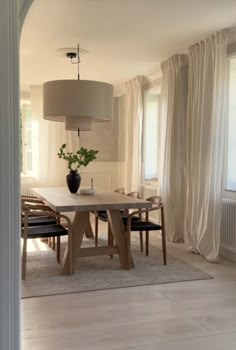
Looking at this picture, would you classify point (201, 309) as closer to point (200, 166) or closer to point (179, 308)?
point (179, 308)

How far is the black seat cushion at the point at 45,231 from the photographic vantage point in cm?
357

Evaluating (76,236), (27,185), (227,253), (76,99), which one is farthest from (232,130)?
(27,185)

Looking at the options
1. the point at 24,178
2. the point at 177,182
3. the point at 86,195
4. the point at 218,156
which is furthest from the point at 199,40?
the point at 24,178

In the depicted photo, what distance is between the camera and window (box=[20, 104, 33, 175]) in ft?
22.7

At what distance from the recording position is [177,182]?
502cm

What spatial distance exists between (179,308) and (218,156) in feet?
6.03

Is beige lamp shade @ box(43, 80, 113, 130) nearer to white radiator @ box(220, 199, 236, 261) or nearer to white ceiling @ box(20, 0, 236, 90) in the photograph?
white ceiling @ box(20, 0, 236, 90)

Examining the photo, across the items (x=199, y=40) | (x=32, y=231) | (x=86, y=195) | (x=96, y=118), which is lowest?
(x=32, y=231)

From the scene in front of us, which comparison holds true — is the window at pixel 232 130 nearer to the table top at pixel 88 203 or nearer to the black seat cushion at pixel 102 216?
the table top at pixel 88 203

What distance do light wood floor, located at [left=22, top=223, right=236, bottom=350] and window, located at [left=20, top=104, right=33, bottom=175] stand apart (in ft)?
14.1

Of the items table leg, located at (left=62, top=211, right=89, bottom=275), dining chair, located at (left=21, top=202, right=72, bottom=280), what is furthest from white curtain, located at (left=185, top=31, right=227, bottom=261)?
dining chair, located at (left=21, top=202, right=72, bottom=280)

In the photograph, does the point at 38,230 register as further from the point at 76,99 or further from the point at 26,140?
the point at 26,140

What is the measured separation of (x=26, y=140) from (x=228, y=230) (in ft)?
13.8

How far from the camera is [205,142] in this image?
4.27 meters
